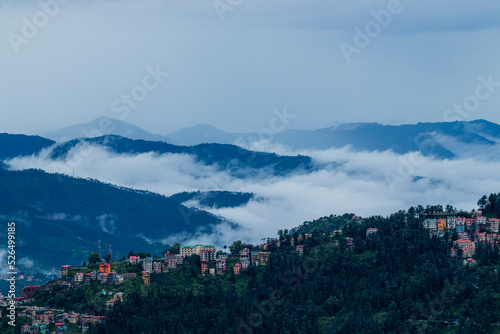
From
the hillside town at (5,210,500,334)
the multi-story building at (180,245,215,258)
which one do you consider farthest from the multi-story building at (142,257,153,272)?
the multi-story building at (180,245,215,258)

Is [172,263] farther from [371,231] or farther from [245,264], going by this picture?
[371,231]

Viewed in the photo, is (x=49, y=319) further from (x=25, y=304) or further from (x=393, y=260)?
(x=393, y=260)

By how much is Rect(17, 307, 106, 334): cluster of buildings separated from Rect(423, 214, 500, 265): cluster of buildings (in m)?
37.5

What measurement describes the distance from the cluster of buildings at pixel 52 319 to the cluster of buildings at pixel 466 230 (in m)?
37.5

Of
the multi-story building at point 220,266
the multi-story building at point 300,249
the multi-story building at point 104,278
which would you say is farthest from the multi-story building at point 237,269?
the multi-story building at point 104,278

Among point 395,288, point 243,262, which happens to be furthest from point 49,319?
point 395,288

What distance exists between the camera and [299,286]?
362 feet

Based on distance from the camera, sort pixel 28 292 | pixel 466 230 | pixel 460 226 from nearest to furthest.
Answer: pixel 28 292
pixel 466 230
pixel 460 226

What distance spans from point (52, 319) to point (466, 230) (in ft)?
150

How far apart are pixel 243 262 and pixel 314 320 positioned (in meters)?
18.3

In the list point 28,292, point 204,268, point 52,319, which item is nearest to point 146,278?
point 204,268

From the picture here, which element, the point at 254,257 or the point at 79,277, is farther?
the point at 254,257

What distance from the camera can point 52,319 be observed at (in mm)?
103562

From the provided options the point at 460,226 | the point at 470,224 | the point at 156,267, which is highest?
the point at 470,224
